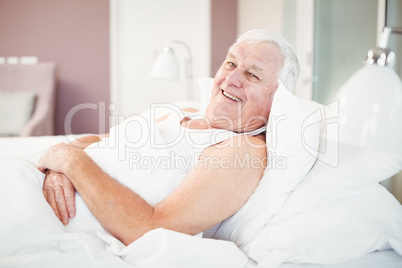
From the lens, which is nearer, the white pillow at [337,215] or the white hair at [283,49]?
the white pillow at [337,215]

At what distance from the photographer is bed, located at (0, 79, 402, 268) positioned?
84cm

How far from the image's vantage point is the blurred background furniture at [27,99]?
3043 millimetres

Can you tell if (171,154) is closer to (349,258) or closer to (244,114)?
(244,114)

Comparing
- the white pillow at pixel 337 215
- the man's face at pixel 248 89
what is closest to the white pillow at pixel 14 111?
the man's face at pixel 248 89

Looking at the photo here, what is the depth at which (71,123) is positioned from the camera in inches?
156

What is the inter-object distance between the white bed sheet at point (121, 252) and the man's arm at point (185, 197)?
0.06 meters

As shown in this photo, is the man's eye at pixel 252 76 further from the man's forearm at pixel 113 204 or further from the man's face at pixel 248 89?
the man's forearm at pixel 113 204

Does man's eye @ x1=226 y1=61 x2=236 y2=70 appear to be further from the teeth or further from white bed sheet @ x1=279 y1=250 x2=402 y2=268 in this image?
white bed sheet @ x1=279 y1=250 x2=402 y2=268

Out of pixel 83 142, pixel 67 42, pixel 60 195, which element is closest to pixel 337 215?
pixel 60 195

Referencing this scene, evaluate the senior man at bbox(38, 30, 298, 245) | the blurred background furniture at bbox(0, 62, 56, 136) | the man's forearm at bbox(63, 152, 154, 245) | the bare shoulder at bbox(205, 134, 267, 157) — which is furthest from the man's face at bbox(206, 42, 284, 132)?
the blurred background furniture at bbox(0, 62, 56, 136)

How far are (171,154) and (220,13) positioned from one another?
3.25 meters

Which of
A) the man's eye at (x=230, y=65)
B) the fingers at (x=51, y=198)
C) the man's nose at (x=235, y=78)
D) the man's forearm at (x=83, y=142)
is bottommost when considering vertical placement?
the fingers at (x=51, y=198)

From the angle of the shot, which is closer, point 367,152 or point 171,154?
point 367,152

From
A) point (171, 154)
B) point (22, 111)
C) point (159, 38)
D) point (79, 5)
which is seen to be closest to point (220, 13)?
point (159, 38)
